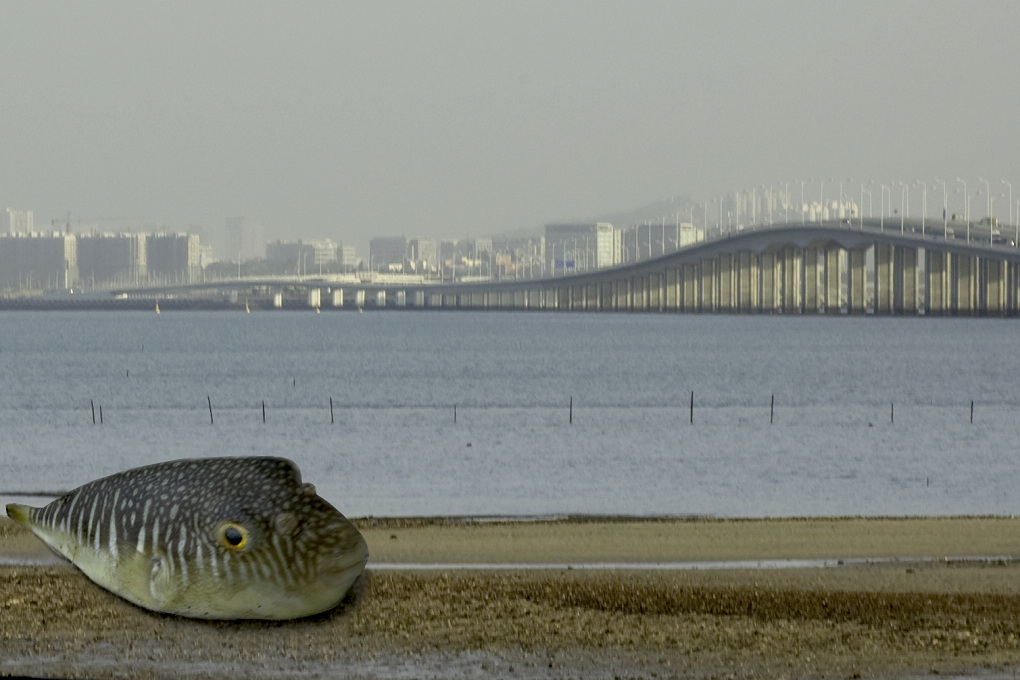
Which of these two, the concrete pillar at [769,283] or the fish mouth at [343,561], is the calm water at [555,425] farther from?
the concrete pillar at [769,283]

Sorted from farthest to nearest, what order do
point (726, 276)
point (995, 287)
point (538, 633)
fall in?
point (726, 276) < point (995, 287) < point (538, 633)

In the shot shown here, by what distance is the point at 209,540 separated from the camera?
3.80m

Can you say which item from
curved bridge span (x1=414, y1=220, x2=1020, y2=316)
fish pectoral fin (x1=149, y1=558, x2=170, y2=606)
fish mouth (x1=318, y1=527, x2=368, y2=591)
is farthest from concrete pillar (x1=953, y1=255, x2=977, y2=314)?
fish pectoral fin (x1=149, y1=558, x2=170, y2=606)

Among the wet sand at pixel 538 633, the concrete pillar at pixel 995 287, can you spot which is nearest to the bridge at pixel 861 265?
the concrete pillar at pixel 995 287

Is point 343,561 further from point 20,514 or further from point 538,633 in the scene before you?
point 538,633

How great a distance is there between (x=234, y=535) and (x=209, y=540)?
9 centimetres

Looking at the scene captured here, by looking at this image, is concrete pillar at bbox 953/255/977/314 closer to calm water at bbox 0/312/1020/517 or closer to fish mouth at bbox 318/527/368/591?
calm water at bbox 0/312/1020/517

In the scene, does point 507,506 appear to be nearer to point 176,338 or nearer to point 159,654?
point 159,654

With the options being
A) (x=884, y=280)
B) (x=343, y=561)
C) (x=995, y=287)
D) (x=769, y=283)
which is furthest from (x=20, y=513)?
(x=769, y=283)

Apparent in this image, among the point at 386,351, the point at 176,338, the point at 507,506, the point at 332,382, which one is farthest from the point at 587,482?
the point at 176,338

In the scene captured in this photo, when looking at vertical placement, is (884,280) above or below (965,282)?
above

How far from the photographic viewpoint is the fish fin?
3.75 metres

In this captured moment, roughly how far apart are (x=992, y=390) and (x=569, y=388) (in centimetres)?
2235

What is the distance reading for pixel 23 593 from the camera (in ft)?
22.9
